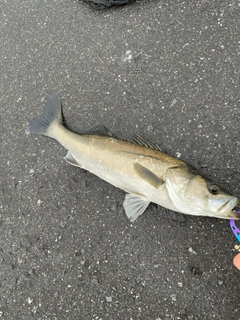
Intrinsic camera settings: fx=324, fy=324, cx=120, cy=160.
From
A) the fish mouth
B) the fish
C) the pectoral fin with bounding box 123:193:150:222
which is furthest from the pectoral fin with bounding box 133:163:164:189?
the fish mouth

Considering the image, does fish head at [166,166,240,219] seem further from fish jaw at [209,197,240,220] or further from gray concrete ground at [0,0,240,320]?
gray concrete ground at [0,0,240,320]

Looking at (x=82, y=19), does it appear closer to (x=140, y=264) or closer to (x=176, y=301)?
(x=140, y=264)

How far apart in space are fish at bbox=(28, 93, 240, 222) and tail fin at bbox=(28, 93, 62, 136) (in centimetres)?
7

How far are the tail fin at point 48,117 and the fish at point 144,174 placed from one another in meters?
0.07

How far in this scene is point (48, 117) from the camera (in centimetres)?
315

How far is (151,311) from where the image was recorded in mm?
2705

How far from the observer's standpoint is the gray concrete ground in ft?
8.86

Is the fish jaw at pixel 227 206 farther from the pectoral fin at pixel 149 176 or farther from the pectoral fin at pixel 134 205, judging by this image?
the pectoral fin at pixel 134 205

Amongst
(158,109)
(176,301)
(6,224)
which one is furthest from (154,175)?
(6,224)

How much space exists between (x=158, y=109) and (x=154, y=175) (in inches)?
33.9

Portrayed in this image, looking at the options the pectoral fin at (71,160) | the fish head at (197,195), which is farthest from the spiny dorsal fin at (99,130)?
the fish head at (197,195)

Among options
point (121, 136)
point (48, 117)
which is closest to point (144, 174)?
point (121, 136)

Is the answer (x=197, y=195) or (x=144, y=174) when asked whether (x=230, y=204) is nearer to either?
(x=197, y=195)

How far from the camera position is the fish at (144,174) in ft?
7.40
